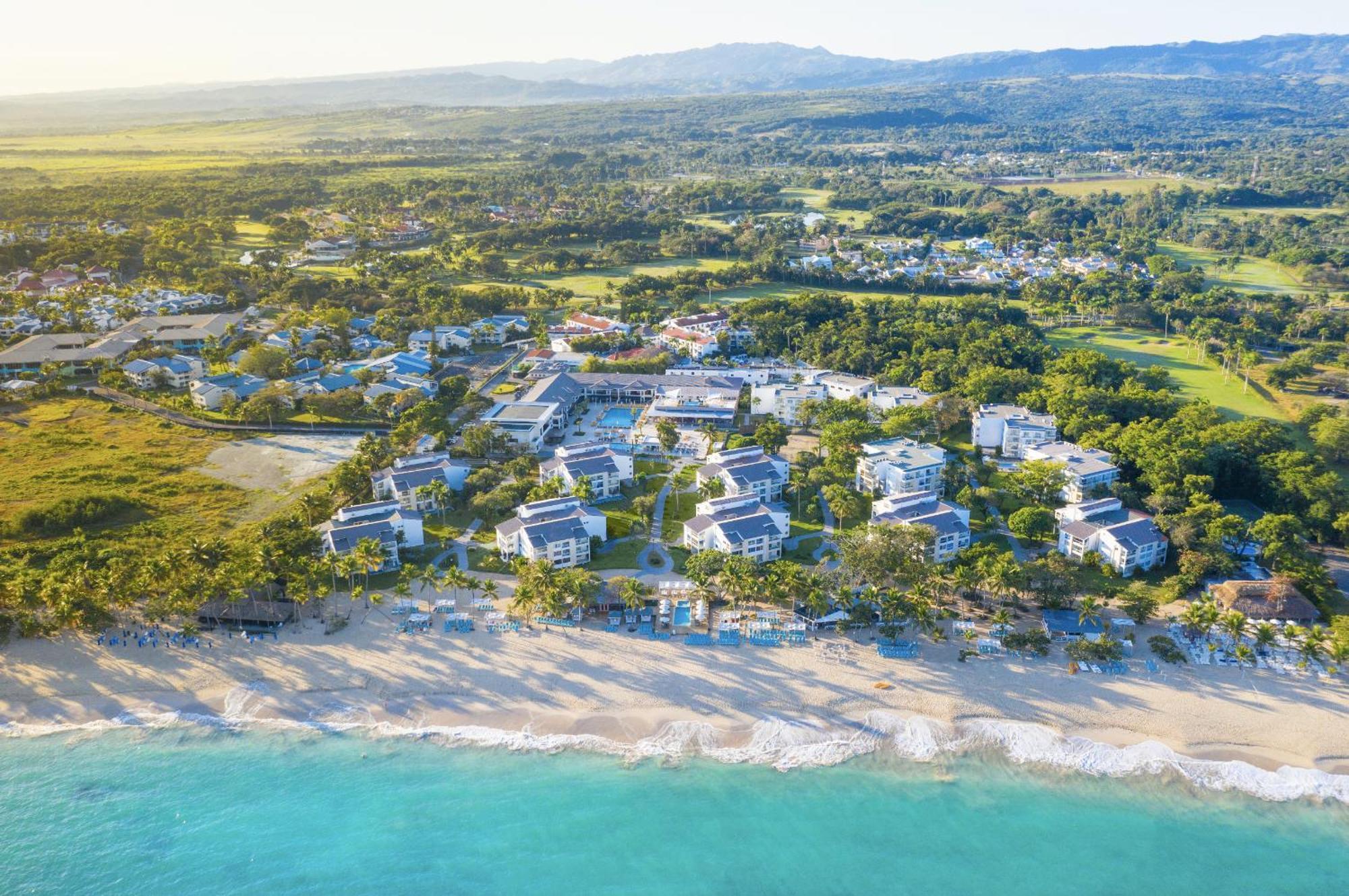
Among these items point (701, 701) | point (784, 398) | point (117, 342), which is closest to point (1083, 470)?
point (784, 398)

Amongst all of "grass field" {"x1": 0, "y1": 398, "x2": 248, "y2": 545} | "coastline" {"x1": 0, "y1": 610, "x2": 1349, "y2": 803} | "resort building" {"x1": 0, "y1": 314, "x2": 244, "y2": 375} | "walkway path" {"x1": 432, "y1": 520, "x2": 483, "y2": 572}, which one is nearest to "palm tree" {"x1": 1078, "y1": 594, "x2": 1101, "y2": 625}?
"coastline" {"x1": 0, "y1": 610, "x2": 1349, "y2": 803}

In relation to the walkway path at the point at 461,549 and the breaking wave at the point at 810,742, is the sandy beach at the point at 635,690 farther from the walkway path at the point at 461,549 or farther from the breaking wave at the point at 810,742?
the walkway path at the point at 461,549

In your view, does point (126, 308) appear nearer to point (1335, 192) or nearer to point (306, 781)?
point (306, 781)

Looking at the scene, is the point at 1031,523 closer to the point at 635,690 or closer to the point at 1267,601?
the point at 1267,601

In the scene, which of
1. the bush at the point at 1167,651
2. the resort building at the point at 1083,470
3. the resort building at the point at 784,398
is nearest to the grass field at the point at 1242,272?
the resort building at the point at 1083,470

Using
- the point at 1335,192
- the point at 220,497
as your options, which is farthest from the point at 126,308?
the point at 1335,192
